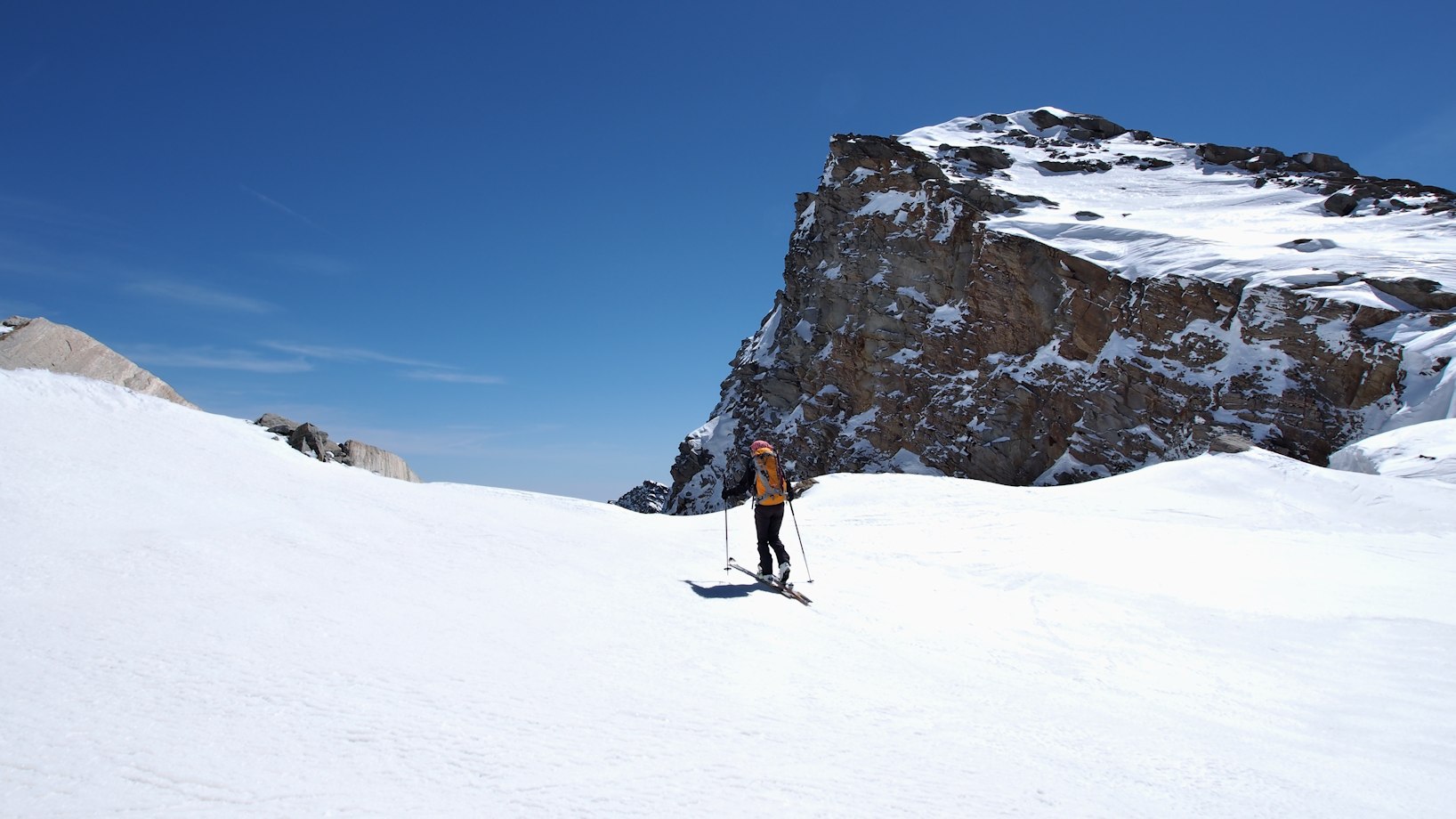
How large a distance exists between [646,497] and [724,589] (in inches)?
3638

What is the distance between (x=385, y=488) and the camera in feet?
29.3

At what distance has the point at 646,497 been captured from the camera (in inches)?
3853

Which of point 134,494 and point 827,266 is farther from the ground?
point 827,266

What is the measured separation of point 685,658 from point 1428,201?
5878 cm

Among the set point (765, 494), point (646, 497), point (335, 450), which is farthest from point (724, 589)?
point (646, 497)

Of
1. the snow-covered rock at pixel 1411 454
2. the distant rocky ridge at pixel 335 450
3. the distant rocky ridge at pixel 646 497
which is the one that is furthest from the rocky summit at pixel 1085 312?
the distant rocky ridge at pixel 335 450

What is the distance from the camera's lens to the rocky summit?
33.2m

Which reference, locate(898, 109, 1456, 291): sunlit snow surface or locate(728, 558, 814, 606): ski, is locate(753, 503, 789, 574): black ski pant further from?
locate(898, 109, 1456, 291): sunlit snow surface

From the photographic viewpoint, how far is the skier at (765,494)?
7359 mm

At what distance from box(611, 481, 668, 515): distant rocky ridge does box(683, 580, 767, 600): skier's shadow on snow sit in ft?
287

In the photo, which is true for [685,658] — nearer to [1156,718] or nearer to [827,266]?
[1156,718]

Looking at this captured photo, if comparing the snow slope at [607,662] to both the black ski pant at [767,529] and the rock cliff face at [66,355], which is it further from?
the rock cliff face at [66,355]

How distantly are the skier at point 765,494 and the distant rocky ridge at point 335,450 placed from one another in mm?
5992

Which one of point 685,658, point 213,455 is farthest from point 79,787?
point 213,455
